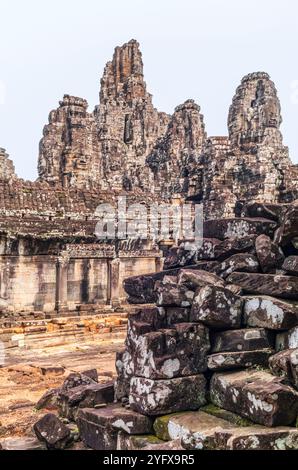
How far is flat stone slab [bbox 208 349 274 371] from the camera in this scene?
7.29 metres

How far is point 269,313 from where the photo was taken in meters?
7.40

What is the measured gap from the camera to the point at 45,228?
20.7 metres

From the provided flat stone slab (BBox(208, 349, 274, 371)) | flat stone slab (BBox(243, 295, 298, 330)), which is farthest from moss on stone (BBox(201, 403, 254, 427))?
flat stone slab (BBox(243, 295, 298, 330))

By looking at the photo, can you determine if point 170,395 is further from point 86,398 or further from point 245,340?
point 86,398

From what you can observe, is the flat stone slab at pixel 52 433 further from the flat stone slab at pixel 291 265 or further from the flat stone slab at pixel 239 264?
the flat stone slab at pixel 291 265

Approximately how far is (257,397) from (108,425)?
236cm

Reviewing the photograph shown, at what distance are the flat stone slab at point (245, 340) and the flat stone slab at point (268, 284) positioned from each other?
0.60m

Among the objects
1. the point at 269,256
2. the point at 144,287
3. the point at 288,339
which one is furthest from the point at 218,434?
the point at 144,287

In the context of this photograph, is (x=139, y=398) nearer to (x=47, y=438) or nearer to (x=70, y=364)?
(x=47, y=438)

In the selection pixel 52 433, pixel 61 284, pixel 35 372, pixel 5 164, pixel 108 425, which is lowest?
pixel 35 372

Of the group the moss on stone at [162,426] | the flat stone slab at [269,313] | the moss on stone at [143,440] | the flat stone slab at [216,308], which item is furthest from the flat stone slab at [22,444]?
the flat stone slab at [269,313]

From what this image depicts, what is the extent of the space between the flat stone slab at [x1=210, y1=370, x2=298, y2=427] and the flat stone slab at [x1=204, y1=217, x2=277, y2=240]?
2443 millimetres

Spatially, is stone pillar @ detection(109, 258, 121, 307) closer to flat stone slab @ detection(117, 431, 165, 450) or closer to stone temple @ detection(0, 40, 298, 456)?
stone temple @ detection(0, 40, 298, 456)
